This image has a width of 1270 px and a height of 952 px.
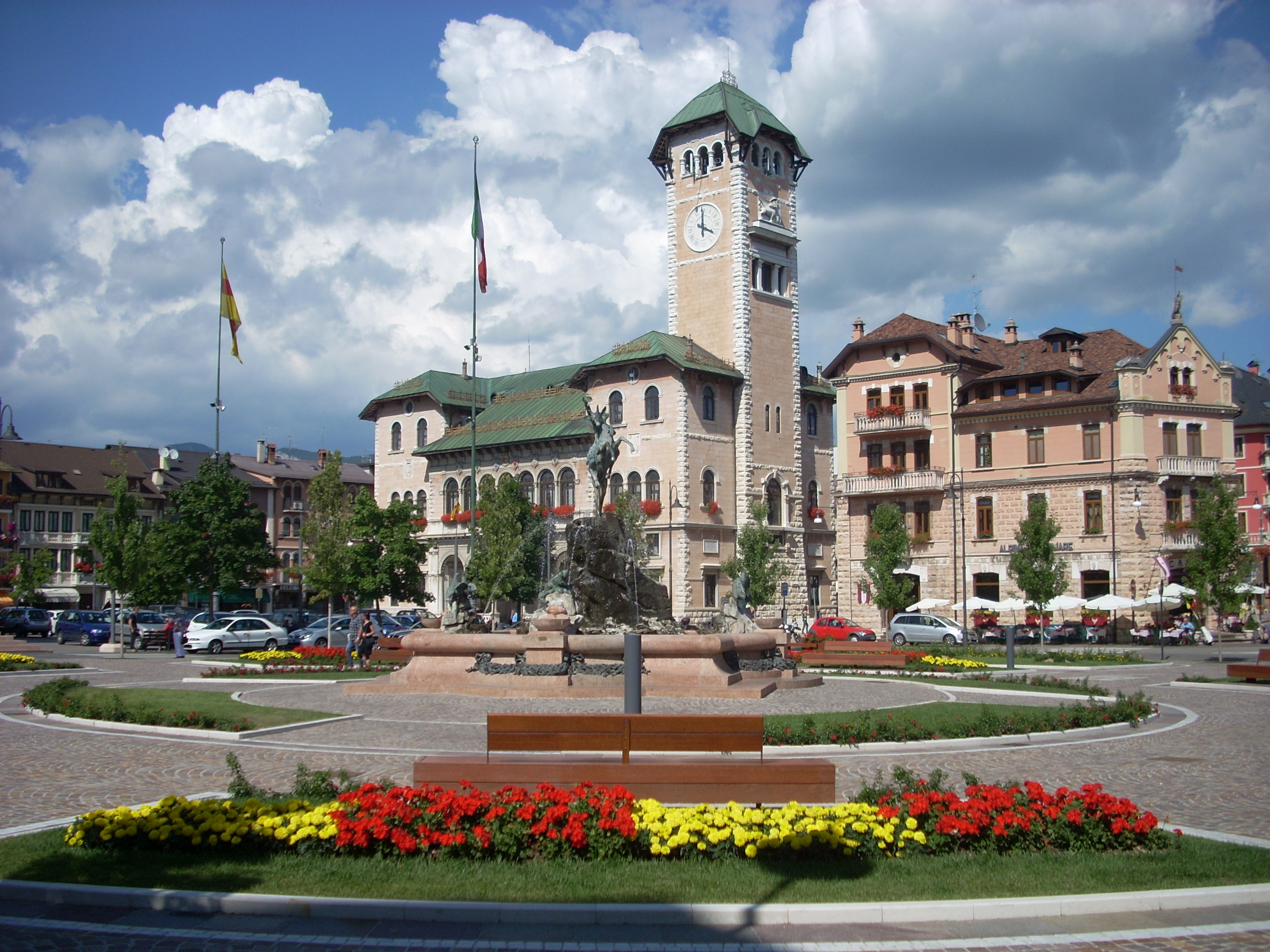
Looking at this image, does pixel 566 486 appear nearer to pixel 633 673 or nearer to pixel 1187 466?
pixel 1187 466

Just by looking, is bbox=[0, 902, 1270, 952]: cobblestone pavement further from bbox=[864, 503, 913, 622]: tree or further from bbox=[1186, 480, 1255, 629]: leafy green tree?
bbox=[864, 503, 913, 622]: tree

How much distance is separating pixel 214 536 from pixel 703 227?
102 feet

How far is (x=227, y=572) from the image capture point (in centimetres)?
5516

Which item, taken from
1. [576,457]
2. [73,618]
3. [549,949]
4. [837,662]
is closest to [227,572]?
[73,618]

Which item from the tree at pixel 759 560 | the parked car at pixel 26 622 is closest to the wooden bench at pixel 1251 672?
the tree at pixel 759 560

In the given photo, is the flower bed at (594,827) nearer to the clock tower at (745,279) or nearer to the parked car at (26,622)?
the clock tower at (745,279)

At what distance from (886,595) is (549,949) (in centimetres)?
4683

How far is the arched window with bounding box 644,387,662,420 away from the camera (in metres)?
59.3

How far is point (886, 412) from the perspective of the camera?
5950 cm

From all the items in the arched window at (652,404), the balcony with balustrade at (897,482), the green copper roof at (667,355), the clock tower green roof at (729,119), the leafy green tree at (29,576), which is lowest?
the leafy green tree at (29,576)

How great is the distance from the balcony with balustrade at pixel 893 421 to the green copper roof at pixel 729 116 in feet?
54.7

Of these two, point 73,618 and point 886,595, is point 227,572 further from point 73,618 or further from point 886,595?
point 886,595

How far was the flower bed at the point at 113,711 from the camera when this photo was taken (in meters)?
17.1

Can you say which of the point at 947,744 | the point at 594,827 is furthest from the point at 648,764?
the point at 947,744
